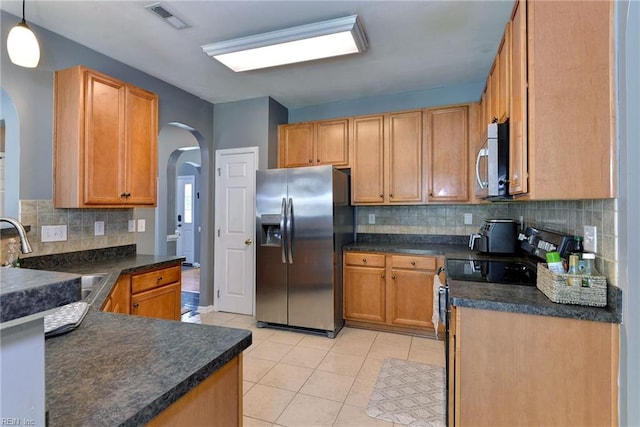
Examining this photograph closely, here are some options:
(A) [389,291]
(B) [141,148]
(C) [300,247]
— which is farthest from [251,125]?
(A) [389,291]

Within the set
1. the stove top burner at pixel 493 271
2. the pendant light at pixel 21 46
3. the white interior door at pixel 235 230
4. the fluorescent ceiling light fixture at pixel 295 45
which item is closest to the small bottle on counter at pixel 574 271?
the stove top burner at pixel 493 271

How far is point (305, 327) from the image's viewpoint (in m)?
3.29

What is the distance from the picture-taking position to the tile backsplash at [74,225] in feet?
7.27

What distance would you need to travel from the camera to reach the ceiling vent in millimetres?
2090

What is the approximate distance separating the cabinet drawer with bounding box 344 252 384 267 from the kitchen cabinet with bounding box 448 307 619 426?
178 centimetres

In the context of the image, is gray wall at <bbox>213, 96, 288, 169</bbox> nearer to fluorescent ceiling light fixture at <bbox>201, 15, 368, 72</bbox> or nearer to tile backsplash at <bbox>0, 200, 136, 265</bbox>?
fluorescent ceiling light fixture at <bbox>201, 15, 368, 72</bbox>

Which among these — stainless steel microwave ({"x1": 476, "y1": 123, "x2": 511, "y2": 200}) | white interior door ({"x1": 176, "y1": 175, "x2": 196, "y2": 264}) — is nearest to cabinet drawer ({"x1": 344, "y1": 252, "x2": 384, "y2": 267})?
stainless steel microwave ({"x1": 476, "y1": 123, "x2": 511, "y2": 200})

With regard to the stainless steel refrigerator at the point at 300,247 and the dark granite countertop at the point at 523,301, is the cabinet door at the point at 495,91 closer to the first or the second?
the dark granite countertop at the point at 523,301

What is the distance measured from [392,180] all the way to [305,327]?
6.00 feet

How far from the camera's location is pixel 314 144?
12.4 feet

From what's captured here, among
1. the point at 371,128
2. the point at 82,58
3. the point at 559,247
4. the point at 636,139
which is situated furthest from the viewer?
the point at 371,128

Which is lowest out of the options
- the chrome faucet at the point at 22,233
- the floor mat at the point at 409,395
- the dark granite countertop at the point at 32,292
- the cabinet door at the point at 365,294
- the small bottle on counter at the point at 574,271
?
the floor mat at the point at 409,395

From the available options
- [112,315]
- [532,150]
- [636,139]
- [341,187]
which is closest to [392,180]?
[341,187]

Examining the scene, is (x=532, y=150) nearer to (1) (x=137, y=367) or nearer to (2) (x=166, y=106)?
(1) (x=137, y=367)
